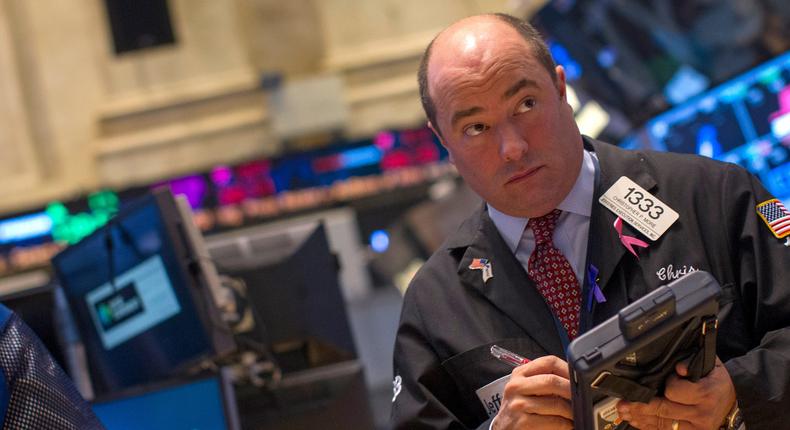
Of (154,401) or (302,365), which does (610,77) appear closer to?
(302,365)

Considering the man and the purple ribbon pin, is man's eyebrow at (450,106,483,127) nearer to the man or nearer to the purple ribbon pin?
the man

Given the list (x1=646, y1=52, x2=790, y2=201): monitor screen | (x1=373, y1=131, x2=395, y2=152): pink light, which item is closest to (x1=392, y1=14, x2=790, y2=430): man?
(x1=646, y1=52, x2=790, y2=201): monitor screen

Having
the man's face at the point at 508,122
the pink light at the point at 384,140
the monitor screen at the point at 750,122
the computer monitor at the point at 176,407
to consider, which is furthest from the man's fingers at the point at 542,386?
the pink light at the point at 384,140

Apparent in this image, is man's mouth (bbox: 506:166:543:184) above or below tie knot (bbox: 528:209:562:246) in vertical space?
above

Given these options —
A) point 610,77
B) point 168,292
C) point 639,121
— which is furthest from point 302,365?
point 610,77

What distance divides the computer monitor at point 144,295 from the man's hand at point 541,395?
146 cm

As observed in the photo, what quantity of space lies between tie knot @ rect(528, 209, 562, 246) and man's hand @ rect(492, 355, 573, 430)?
1.08 feet

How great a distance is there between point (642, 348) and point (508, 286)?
0.46 m

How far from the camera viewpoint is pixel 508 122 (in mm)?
1867

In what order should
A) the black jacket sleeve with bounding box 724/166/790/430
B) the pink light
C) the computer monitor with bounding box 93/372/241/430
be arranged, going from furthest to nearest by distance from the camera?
1. the pink light
2. the computer monitor with bounding box 93/372/241/430
3. the black jacket sleeve with bounding box 724/166/790/430

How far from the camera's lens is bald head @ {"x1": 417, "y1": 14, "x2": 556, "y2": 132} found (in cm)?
190

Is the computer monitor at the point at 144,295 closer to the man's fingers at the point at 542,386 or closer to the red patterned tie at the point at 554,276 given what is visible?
the red patterned tie at the point at 554,276

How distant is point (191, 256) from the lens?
3.01 meters

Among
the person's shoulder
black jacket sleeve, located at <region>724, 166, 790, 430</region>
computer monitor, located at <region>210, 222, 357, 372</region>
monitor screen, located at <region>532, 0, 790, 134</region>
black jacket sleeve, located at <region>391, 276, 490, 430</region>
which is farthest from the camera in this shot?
monitor screen, located at <region>532, 0, 790, 134</region>
